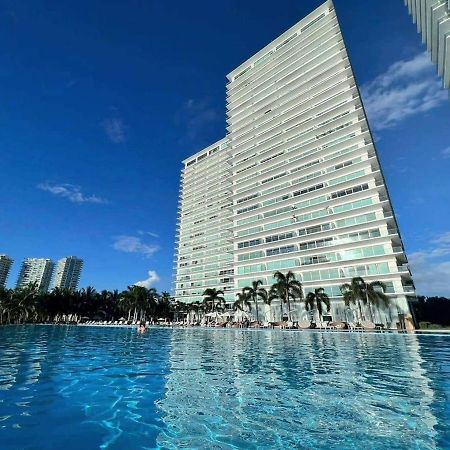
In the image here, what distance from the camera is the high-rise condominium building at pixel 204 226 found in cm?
8838

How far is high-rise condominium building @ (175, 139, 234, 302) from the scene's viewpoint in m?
88.4

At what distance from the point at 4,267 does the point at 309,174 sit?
433 feet

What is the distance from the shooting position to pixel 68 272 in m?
154

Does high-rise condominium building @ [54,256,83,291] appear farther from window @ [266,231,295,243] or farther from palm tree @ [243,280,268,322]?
window @ [266,231,295,243]

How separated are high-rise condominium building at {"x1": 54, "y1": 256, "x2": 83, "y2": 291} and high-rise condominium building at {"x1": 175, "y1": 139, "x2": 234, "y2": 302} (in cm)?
8281

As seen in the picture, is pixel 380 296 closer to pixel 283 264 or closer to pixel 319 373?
pixel 283 264

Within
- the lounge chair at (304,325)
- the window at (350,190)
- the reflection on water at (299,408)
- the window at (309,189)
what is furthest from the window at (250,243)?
the reflection on water at (299,408)

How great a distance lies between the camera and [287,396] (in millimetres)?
7418

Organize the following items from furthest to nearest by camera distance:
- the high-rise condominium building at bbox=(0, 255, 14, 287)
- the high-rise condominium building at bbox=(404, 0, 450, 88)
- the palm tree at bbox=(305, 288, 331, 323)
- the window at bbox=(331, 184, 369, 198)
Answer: the high-rise condominium building at bbox=(0, 255, 14, 287) < the window at bbox=(331, 184, 369, 198) < the palm tree at bbox=(305, 288, 331, 323) < the high-rise condominium building at bbox=(404, 0, 450, 88)

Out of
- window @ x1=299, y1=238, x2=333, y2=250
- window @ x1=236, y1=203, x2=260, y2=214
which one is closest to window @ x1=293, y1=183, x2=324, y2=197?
window @ x1=236, y1=203, x2=260, y2=214

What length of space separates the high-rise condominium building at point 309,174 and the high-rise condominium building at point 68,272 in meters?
122

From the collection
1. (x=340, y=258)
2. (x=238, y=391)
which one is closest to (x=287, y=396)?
(x=238, y=391)

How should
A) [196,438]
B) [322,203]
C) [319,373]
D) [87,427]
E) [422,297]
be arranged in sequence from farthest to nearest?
[422,297], [322,203], [319,373], [87,427], [196,438]

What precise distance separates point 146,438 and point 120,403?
2.33 meters
